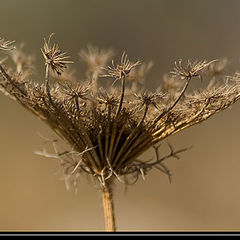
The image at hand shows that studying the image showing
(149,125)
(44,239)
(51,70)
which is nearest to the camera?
(51,70)

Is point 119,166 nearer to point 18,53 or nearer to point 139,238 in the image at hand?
point 139,238

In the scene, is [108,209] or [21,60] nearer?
[108,209]

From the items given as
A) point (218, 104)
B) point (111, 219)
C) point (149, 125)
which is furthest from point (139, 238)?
point (218, 104)

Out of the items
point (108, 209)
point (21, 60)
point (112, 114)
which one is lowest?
point (108, 209)

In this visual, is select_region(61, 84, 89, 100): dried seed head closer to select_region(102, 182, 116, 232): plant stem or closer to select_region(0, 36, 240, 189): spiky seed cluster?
select_region(0, 36, 240, 189): spiky seed cluster

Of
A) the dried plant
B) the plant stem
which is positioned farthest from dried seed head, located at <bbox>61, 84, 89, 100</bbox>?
the plant stem

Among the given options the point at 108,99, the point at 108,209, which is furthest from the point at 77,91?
the point at 108,209

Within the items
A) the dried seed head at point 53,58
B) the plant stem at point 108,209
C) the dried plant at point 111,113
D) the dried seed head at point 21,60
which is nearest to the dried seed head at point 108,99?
the dried plant at point 111,113

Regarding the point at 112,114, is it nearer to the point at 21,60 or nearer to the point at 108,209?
the point at 108,209
